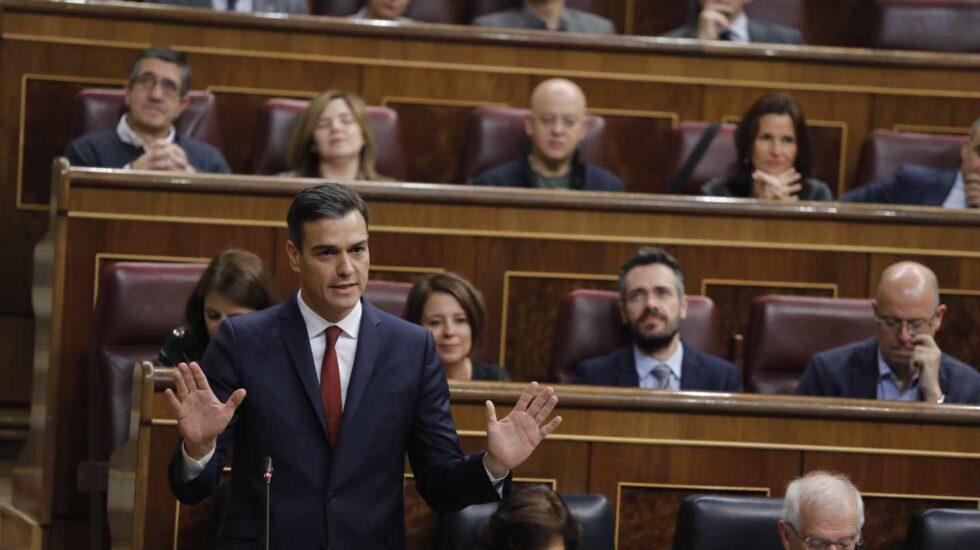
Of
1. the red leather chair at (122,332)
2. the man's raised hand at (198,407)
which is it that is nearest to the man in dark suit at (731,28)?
the red leather chair at (122,332)

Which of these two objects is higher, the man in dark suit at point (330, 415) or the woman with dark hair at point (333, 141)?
the woman with dark hair at point (333, 141)

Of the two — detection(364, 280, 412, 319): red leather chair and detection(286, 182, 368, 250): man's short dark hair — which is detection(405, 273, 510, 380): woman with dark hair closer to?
detection(364, 280, 412, 319): red leather chair

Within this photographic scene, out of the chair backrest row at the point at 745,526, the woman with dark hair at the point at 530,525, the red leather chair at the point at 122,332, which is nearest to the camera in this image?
the woman with dark hair at the point at 530,525

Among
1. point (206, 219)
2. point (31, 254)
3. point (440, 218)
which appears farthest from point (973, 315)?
point (31, 254)

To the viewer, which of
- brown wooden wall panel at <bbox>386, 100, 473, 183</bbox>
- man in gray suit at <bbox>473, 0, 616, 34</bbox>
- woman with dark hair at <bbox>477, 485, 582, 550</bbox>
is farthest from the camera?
man in gray suit at <bbox>473, 0, 616, 34</bbox>

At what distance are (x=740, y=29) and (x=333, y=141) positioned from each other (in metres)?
0.72

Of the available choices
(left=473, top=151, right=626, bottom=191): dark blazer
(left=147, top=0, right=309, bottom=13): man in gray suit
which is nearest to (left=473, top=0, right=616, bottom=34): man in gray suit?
(left=147, top=0, right=309, bottom=13): man in gray suit

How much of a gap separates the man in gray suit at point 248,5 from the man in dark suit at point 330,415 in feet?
3.85

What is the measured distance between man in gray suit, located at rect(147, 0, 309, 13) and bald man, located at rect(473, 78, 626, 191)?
0.44 m

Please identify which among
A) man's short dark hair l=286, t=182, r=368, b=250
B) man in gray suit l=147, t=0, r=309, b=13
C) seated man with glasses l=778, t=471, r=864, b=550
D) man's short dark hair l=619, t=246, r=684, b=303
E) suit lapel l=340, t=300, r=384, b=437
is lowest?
seated man with glasses l=778, t=471, r=864, b=550

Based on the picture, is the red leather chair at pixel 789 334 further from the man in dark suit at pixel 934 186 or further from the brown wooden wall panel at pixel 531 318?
the man in dark suit at pixel 934 186

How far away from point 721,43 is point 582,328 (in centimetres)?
68

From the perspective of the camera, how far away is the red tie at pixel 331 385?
1065mm

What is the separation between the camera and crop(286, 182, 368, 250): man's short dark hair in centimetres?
105
